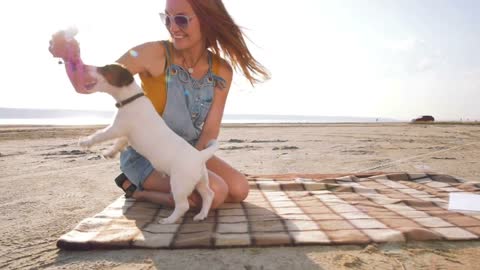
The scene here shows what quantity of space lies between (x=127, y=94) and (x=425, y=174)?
3.09 meters

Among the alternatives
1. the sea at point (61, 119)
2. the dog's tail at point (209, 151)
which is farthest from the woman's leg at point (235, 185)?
the sea at point (61, 119)

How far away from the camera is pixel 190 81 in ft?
9.65

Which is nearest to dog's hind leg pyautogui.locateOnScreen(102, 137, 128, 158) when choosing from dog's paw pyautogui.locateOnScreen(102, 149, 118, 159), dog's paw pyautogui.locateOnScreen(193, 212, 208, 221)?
dog's paw pyautogui.locateOnScreen(102, 149, 118, 159)

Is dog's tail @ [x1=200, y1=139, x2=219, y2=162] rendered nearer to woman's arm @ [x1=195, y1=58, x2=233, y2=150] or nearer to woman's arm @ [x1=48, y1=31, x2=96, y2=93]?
woman's arm @ [x1=195, y1=58, x2=233, y2=150]

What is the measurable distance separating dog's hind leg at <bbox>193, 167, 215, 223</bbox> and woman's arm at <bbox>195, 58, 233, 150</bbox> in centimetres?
64

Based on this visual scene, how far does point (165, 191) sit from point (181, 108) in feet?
2.10

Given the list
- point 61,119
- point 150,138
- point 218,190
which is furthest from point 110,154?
point 61,119

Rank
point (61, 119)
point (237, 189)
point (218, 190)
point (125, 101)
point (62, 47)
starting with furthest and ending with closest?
1. point (61, 119)
2. point (237, 189)
3. point (218, 190)
4. point (125, 101)
5. point (62, 47)

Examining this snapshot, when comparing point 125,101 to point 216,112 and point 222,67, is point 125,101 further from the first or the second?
point 222,67

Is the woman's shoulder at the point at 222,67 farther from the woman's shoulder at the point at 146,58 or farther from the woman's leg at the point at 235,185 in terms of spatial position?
the woman's leg at the point at 235,185

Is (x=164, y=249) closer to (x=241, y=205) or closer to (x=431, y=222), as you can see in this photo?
(x=241, y=205)

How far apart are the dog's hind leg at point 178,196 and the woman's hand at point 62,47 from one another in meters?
0.87

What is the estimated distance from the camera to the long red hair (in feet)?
9.31

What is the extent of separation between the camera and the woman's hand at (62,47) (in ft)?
6.62
